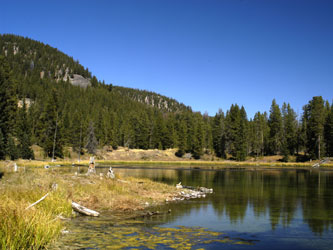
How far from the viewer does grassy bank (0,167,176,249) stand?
939cm

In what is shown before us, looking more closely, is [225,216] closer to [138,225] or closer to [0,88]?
[138,225]

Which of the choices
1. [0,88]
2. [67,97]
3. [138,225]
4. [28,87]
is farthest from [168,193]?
[28,87]

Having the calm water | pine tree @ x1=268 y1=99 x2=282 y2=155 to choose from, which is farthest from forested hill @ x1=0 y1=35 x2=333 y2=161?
the calm water

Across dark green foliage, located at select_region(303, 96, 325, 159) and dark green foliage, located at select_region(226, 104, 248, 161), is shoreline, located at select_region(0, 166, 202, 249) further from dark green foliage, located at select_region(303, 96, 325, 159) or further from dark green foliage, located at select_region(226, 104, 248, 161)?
dark green foliage, located at select_region(226, 104, 248, 161)

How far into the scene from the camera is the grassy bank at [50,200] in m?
9.39

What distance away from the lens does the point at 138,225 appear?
49.6 feet

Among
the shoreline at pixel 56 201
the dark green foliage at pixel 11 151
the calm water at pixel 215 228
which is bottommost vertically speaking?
the calm water at pixel 215 228

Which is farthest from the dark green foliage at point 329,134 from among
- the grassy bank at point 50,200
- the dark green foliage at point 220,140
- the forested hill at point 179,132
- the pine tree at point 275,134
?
the grassy bank at point 50,200

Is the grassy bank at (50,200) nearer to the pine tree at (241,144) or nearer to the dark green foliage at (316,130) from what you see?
the dark green foliage at (316,130)

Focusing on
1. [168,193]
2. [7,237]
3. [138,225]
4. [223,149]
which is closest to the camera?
[7,237]

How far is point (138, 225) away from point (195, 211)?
586 cm

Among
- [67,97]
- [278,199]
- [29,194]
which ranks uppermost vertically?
[67,97]

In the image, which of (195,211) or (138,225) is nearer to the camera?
(138,225)

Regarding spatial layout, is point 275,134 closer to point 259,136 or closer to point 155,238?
point 259,136
